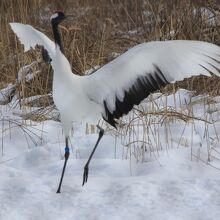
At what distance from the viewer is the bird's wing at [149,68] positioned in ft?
8.23

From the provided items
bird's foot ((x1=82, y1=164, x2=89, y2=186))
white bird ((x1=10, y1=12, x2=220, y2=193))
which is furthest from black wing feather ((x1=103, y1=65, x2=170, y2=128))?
bird's foot ((x1=82, y1=164, x2=89, y2=186))

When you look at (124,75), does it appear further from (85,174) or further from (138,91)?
(85,174)

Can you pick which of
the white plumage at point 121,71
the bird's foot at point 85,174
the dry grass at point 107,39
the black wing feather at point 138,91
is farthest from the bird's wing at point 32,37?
the dry grass at point 107,39

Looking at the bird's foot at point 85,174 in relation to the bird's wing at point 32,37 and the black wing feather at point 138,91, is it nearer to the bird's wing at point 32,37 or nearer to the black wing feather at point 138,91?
the black wing feather at point 138,91

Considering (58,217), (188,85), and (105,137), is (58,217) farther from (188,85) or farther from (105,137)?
(188,85)

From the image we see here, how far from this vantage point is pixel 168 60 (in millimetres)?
2539

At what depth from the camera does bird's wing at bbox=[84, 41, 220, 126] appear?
2.51 m

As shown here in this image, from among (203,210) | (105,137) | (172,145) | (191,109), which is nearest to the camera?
(203,210)

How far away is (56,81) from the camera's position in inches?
107

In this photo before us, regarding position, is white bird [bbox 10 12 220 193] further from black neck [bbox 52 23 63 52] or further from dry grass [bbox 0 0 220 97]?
dry grass [bbox 0 0 220 97]

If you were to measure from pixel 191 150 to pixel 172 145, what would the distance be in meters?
0.20

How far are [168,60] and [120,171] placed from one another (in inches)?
27.2


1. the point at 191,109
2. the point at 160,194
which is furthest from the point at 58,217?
the point at 191,109

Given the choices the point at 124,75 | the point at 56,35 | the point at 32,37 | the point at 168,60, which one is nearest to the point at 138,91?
the point at 124,75
